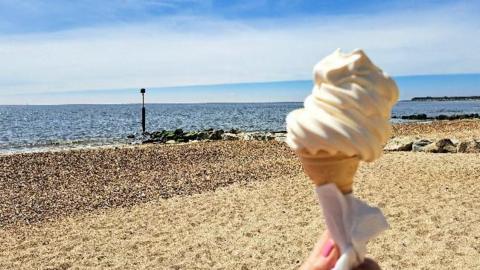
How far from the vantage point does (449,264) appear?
6352mm

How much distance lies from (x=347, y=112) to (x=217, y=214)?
290 inches

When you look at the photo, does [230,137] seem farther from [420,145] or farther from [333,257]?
[333,257]

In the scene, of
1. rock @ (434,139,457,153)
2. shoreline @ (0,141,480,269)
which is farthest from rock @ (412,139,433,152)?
shoreline @ (0,141,480,269)

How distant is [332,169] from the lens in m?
1.80

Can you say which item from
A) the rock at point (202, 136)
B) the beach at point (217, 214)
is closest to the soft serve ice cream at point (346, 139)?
the beach at point (217, 214)

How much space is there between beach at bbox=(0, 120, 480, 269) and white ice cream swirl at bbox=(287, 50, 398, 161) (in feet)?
16.1

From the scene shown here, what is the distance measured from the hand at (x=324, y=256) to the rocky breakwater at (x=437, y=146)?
47.6 ft

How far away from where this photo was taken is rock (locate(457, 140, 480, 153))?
1512 centimetres

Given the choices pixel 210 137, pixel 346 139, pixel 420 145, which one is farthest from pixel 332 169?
pixel 210 137

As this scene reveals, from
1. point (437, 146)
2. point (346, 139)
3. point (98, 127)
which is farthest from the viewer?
point (98, 127)

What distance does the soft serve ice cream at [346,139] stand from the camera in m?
1.77

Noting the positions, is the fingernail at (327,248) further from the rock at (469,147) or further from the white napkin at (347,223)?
the rock at (469,147)

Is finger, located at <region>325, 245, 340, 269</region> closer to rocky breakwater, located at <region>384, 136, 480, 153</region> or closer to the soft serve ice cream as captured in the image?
the soft serve ice cream

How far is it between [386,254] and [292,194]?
3755 millimetres
